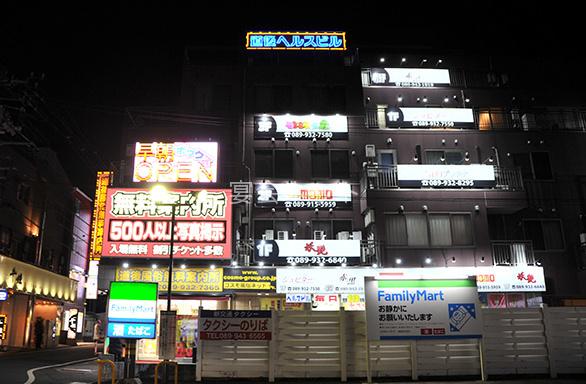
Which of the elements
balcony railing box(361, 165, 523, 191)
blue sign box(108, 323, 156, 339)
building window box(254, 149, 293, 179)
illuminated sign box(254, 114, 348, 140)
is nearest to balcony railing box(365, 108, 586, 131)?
illuminated sign box(254, 114, 348, 140)

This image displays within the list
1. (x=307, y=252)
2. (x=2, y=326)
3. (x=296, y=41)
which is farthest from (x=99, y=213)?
(x=296, y=41)

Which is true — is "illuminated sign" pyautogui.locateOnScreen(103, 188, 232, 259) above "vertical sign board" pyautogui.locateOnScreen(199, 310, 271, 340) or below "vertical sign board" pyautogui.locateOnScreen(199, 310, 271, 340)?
above

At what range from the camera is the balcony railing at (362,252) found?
23.2m

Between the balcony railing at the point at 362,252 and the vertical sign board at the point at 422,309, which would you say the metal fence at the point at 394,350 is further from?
the balcony railing at the point at 362,252

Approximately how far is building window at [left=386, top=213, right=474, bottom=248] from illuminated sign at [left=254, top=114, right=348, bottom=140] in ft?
18.0

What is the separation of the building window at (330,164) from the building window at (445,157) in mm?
4386

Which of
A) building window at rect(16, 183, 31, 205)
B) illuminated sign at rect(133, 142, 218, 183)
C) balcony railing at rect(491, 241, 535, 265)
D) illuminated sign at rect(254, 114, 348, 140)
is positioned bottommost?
balcony railing at rect(491, 241, 535, 265)

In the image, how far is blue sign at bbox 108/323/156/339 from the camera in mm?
13078

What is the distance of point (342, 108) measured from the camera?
90.4 feet

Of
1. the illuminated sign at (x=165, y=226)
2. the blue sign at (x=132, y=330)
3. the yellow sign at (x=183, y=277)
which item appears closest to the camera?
the blue sign at (x=132, y=330)

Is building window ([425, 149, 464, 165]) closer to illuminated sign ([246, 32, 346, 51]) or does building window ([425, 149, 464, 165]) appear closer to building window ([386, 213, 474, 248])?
building window ([386, 213, 474, 248])

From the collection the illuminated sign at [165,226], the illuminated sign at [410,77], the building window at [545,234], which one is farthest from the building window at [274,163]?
the building window at [545,234]

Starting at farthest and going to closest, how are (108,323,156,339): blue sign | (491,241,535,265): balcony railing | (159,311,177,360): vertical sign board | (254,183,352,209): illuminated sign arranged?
(254,183,352,209): illuminated sign < (491,241,535,265): balcony railing < (159,311,177,360): vertical sign board < (108,323,156,339): blue sign

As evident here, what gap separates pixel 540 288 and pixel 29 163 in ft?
111
